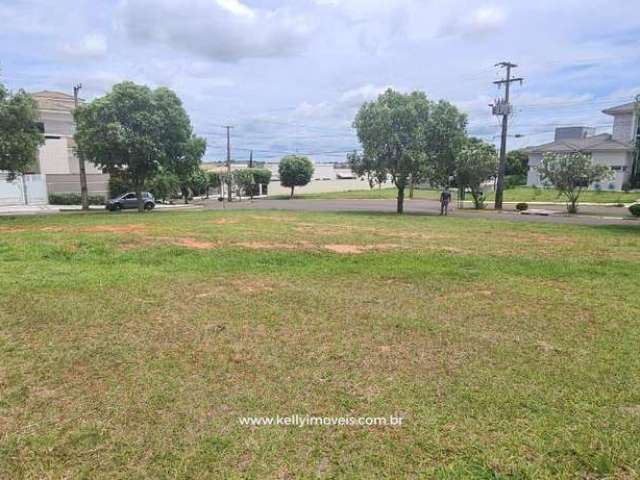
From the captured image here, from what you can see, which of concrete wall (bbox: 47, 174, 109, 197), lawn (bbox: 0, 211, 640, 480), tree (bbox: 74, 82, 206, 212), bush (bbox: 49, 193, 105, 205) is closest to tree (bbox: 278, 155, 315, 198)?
concrete wall (bbox: 47, 174, 109, 197)

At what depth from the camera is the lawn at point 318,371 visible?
2.82 meters

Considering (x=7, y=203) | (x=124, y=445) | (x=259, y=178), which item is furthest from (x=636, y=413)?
(x=259, y=178)

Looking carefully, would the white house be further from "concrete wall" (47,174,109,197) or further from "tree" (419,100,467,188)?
"concrete wall" (47,174,109,197)

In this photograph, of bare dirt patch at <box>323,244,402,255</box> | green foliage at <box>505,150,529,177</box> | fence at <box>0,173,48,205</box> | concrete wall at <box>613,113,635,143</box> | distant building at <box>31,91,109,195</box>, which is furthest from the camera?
green foliage at <box>505,150,529,177</box>

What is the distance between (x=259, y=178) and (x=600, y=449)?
65383 mm

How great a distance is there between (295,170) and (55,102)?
27915mm

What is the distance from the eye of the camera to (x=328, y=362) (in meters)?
4.18

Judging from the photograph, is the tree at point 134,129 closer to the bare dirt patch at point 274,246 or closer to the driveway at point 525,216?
the driveway at point 525,216

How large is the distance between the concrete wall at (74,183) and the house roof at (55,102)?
9862 mm

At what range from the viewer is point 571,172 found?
92.8 ft

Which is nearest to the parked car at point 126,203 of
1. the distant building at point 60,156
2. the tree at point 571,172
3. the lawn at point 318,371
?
the distant building at point 60,156

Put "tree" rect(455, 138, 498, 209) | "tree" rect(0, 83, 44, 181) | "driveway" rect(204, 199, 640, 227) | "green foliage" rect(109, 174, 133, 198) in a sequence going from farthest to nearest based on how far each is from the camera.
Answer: "green foliage" rect(109, 174, 133, 198), "tree" rect(455, 138, 498, 209), "driveway" rect(204, 199, 640, 227), "tree" rect(0, 83, 44, 181)

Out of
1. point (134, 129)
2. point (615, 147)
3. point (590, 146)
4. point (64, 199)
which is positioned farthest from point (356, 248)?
point (590, 146)

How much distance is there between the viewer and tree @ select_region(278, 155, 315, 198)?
2341 inches
